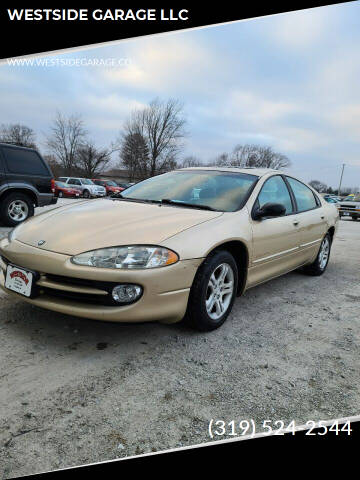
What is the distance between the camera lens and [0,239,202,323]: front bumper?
211 centimetres

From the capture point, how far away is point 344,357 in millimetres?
2418

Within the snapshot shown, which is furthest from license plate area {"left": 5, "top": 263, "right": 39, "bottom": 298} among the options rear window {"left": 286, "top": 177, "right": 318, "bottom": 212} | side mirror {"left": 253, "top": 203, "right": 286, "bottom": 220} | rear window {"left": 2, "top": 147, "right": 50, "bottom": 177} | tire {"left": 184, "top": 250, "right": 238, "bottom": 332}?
rear window {"left": 2, "top": 147, "right": 50, "bottom": 177}

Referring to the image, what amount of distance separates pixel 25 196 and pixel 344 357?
6874 millimetres

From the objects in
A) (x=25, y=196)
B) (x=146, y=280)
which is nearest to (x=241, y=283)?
(x=146, y=280)

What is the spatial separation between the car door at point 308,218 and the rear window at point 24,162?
564 centimetres

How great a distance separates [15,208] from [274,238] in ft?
19.5

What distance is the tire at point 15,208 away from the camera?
6.93 m

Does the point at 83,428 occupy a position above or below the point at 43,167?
below

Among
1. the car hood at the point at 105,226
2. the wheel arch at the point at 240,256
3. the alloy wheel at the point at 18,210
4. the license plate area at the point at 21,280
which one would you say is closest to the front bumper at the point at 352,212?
the alloy wheel at the point at 18,210

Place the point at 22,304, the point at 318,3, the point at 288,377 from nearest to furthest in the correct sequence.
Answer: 1. the point at 288,377
2. the point at 22,304
3. the point at 318,3

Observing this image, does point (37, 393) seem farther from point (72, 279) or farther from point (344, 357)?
point (344, 357)

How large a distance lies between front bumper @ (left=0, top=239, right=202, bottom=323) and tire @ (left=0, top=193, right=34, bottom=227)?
5220mm

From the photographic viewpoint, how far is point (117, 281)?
2.11m

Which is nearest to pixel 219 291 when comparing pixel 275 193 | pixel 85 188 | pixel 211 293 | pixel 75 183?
pixel 211 293
